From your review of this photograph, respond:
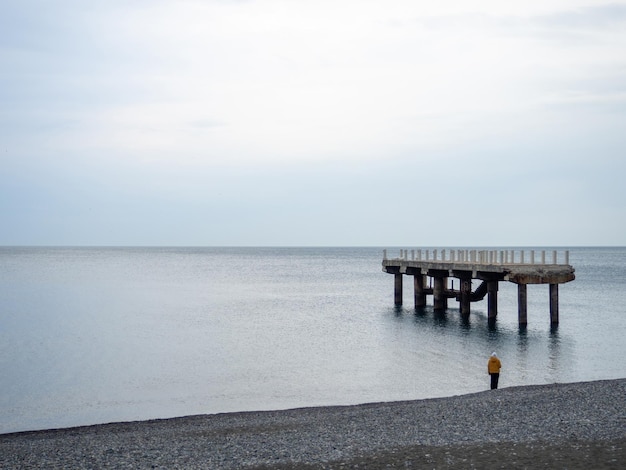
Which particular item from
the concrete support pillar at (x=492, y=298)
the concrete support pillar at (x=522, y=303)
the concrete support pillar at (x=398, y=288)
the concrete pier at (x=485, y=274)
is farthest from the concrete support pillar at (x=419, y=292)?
the concrete support pillar at (x=522, y=303)

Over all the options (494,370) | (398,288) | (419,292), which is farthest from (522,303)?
(494,370)

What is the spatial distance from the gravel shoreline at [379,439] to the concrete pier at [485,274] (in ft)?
48.8

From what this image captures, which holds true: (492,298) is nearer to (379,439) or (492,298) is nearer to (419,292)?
(419,292)

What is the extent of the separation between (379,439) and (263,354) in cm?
1730

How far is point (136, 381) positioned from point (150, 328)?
575 inches

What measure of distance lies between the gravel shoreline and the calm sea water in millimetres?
3682

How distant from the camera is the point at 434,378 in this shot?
81.3ft

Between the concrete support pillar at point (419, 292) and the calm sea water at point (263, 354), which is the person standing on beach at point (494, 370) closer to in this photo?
the calm sea water at point (263, 354)

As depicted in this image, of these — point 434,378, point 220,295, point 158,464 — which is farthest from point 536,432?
point 220,295

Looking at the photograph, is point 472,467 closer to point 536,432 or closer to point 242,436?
point 536,432

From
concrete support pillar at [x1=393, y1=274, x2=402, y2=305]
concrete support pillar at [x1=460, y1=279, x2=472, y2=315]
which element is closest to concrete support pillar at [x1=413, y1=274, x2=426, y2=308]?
concrete support pillar at [x1=393, y1=274, x2=402, y2=305]

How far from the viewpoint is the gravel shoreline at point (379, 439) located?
12078 mm

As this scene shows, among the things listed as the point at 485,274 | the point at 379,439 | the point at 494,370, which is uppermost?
the point at 485,274

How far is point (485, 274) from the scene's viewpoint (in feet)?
119
